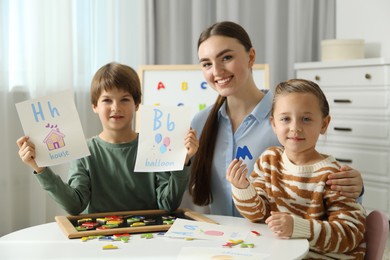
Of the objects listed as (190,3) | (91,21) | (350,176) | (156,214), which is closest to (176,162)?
(156,214)

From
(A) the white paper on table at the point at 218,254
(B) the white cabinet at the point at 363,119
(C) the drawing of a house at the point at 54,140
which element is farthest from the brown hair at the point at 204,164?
(B) the white cabinet at the point at 363,119

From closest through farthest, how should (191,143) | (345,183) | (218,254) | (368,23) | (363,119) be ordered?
(218,254), (345,183), (191,143), (363,119), (368,23)

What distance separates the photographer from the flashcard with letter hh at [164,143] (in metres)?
1.59

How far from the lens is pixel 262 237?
1.37 m

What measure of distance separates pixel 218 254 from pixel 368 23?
3.14m

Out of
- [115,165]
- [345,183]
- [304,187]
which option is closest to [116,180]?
[115,165]

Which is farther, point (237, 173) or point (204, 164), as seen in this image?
point (204, 164)

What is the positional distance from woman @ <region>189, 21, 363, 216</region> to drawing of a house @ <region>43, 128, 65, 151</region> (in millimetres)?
588

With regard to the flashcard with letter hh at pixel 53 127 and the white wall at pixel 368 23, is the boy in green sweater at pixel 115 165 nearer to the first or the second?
the flashcard with letter hh at pixel 53 127

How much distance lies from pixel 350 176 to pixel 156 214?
567 mm

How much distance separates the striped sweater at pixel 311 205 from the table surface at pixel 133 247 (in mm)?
96

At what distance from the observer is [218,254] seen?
1223mm

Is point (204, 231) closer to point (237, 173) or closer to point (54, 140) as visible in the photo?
point (237, 173)

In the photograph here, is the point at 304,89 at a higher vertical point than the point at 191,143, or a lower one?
higher
